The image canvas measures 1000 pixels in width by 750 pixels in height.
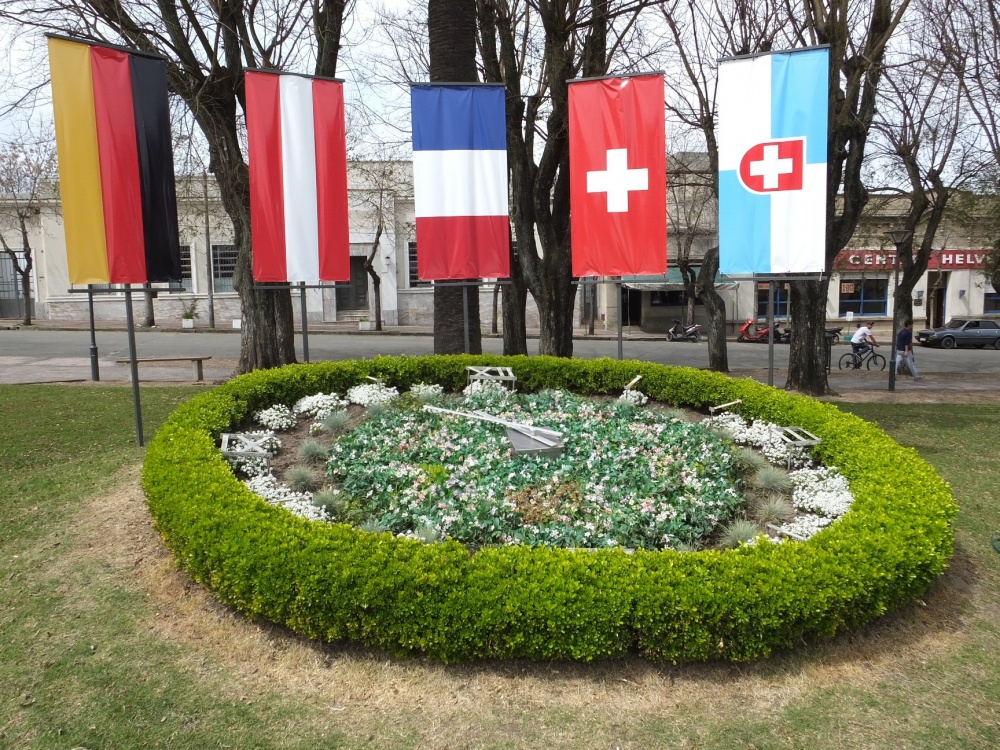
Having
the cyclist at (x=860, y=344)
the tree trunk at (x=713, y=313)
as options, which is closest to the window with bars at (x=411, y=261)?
the tree trunk at (x=713, y=313)

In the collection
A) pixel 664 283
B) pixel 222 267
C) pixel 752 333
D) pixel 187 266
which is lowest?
pixel 752 333

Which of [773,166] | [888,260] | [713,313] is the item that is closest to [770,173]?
[773,166]

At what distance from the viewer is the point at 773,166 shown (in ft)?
27.3

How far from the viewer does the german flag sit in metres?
7.49

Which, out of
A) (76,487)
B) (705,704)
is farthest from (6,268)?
(705,704)

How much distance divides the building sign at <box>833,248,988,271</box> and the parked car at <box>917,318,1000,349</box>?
17.6 feet

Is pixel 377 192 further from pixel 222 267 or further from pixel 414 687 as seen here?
pixel 414 687

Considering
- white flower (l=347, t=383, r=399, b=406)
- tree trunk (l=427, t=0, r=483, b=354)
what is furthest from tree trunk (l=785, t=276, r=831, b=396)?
white flower (l=347, t=383, r=399, b=406)

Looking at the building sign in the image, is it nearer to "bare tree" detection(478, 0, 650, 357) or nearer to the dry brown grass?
"bare tree" detection(478, 0, 650, 357)

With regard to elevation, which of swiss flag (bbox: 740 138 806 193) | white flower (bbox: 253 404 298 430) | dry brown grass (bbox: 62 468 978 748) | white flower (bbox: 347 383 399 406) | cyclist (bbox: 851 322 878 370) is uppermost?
swiss flag (bbox: 740 138 806 193)

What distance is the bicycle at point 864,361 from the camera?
77.7 feet

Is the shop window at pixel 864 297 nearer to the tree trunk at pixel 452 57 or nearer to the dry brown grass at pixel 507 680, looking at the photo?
the tree trunk at pixel 452 57

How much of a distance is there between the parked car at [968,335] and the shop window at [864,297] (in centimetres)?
766

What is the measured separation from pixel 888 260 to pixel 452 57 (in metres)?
36.1
